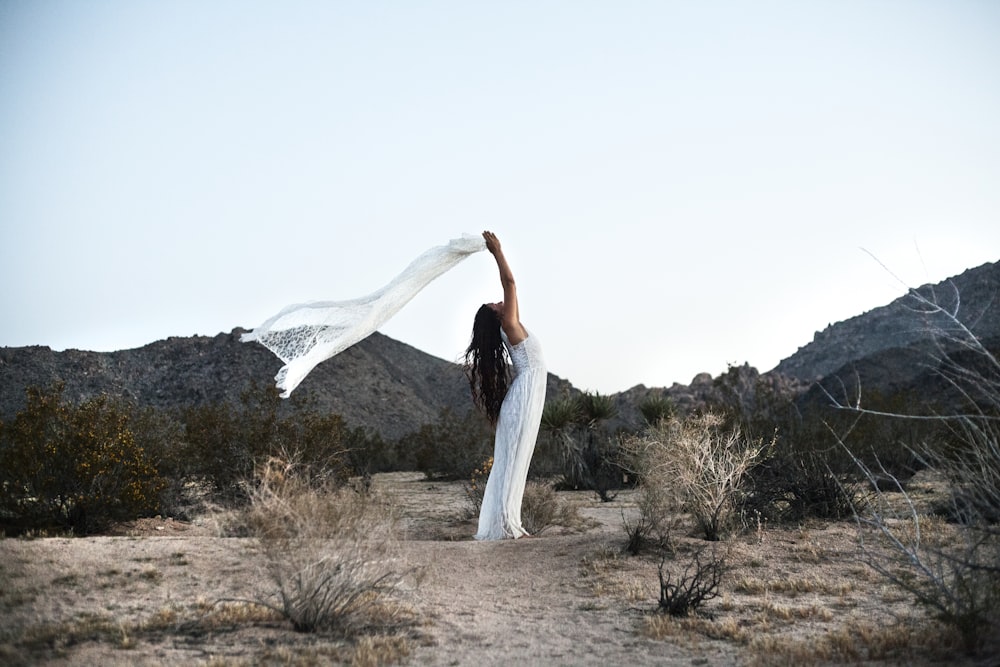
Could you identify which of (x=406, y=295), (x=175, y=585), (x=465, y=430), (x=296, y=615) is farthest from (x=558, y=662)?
(x=465, y=430)

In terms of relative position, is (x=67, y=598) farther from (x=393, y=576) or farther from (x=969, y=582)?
(x=969, y=582)

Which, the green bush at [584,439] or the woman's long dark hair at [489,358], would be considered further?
the green bush at [584,439]

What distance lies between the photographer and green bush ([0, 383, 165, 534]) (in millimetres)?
10164

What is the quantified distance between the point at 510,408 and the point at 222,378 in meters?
38.2

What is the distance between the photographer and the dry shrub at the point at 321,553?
5875mm

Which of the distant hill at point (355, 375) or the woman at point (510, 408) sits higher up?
the distant hill at point (355, 375)

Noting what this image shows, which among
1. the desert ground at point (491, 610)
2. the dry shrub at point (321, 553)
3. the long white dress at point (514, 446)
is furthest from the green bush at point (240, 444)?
the dry shrub at point (321, 553)

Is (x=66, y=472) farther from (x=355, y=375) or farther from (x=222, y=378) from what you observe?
(x=355, y=375)

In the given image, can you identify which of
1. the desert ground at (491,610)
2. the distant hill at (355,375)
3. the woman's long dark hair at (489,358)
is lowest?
the desert ground at (491,610)

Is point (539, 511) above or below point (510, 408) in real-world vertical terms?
below

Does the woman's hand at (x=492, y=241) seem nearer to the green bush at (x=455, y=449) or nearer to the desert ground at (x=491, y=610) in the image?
the desert ground at (x=491, y=610)

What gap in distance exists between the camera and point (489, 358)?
9.67 m

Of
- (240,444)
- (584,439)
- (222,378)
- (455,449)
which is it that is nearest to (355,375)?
(222,378)

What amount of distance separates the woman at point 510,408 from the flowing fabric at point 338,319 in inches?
24.3
